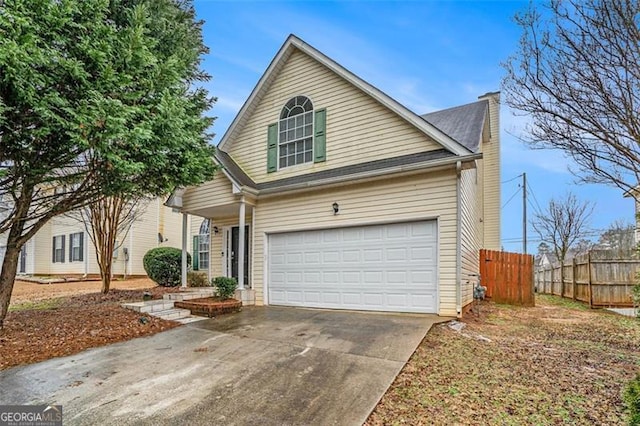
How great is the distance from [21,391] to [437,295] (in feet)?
22.5

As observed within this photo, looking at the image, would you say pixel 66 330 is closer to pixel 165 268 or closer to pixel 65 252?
pixel 165 268

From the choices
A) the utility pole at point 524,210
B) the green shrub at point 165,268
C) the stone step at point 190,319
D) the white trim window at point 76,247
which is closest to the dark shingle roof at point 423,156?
the stone step at point 190,319

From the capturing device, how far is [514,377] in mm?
4219

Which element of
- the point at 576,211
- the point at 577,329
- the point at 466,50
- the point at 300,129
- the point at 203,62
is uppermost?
the point at 466,50

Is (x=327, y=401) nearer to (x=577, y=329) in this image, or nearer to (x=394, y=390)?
(x=394, y=390)

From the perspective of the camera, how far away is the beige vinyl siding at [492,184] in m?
13.9

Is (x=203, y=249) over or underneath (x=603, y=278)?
over

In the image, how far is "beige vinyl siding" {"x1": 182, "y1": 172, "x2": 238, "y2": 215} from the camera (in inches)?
384

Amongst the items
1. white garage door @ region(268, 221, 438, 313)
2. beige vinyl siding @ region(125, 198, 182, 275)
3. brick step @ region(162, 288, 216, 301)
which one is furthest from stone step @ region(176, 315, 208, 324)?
beige vinyl siding @ region(125, 198, 182, 275)

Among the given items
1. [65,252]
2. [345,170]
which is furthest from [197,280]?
[65,252]

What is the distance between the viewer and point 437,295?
7.42 meters

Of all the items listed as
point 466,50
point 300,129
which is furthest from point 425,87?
point 300,129

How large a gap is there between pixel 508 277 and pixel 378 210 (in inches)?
253

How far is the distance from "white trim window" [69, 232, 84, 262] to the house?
38.9 ft
